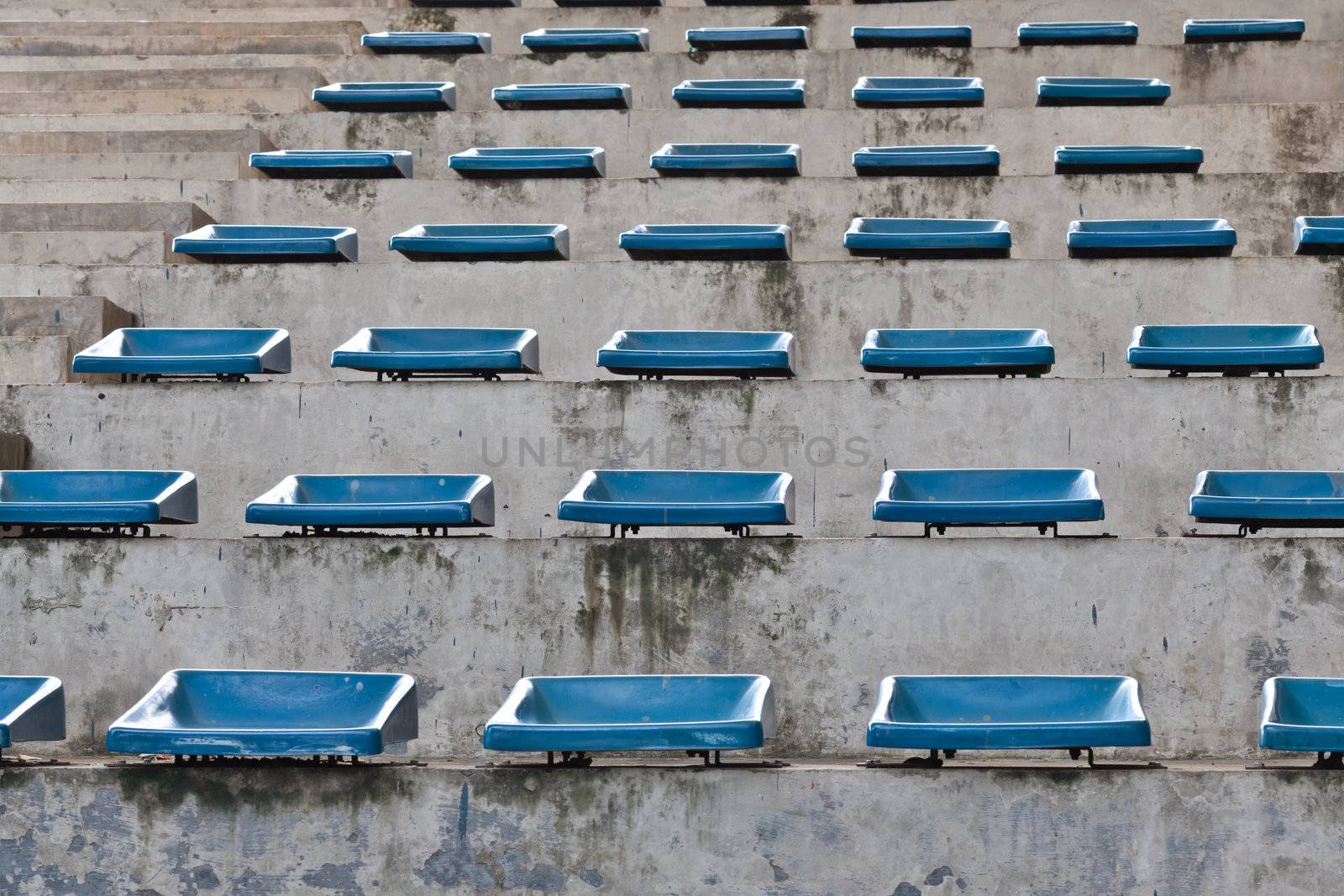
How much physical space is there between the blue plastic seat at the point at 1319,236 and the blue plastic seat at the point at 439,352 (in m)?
2.86

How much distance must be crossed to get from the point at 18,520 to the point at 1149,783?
10.0 feet

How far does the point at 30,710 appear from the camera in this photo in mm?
3926

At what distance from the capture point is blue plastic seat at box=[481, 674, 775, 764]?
3.76m

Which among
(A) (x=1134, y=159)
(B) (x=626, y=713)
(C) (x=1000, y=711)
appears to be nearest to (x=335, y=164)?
(A) (x=1134, y=159)

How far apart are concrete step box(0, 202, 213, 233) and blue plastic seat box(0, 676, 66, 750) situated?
3427 millimetres

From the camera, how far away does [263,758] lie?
12.6 feet

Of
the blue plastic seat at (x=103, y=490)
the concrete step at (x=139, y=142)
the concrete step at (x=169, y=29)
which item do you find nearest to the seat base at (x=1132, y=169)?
the concrete step at (x=139, y=142)

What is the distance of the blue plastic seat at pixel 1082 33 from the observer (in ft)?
29.4

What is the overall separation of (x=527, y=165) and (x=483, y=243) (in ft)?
3.15

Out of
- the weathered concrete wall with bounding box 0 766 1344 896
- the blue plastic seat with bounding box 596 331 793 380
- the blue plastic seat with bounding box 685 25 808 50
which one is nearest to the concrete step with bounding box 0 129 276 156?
the blue plastic seat with bounding box 685 25 808 50

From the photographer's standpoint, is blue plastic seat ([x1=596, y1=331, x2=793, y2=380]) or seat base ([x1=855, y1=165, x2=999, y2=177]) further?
seat base ([x1=855, y1=165, x2=999, y2=177])

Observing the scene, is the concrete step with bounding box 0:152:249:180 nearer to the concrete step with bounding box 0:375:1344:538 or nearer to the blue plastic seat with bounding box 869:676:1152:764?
the concrete step with bounding box 0:375:1344:538

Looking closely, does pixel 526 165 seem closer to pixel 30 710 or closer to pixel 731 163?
pixel 731 163

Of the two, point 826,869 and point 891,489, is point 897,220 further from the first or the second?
point 826,869
